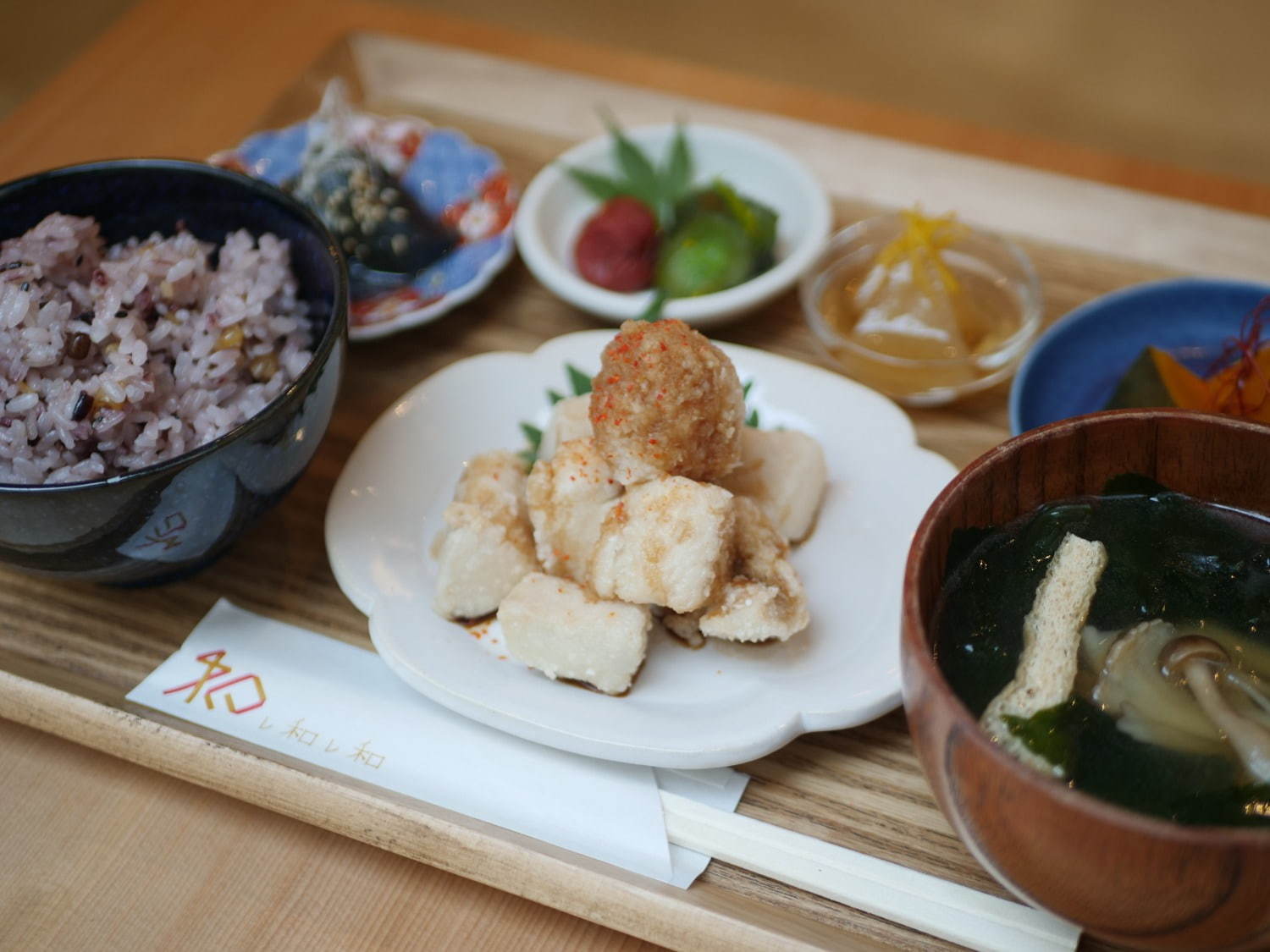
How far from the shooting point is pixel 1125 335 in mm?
1537

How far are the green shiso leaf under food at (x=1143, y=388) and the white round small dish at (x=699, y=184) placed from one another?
0.49 metres

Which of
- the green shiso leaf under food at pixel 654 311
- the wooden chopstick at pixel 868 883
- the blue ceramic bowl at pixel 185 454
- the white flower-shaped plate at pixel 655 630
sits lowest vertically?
the wooden chopstick at pixel 868 883

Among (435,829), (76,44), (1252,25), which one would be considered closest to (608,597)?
(435,829)

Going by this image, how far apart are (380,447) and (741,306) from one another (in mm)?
568

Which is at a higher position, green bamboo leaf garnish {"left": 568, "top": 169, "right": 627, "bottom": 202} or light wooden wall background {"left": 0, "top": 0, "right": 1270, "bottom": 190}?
green bamboo leaf garnish {"left": 568, "top": 169, "right": 627, "bottom": 202}

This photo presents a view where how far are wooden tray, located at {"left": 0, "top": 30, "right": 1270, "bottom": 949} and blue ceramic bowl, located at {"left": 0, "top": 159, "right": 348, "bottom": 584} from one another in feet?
0.42

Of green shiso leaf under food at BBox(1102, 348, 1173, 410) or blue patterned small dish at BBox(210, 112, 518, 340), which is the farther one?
blue patterned small dish at BBox(210, 112, 518, 340)

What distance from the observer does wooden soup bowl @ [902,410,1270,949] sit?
0.73 m

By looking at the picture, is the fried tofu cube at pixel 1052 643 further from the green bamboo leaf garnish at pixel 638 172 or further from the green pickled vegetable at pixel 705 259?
the green bamboo leaf garnish at pixel 638 172

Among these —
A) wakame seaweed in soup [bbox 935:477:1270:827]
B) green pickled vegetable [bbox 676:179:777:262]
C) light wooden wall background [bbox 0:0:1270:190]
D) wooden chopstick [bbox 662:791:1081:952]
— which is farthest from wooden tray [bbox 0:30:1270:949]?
light wooden wall background [bbox 0:0:1270:190]

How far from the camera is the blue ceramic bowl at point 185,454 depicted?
1095mm

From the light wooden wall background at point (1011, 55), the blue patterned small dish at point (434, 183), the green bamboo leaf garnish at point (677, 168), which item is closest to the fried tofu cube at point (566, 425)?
the blue patterned small dish at point (434, 183)

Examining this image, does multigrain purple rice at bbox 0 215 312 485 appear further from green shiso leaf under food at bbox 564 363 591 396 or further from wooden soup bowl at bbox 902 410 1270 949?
wooden soup bowl at bbox 902 410 1270 949

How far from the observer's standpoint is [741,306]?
5.28 ft
